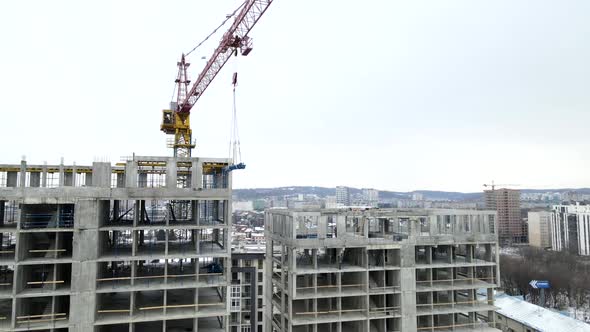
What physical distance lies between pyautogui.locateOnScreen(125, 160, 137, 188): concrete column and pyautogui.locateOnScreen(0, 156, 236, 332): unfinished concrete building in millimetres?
63

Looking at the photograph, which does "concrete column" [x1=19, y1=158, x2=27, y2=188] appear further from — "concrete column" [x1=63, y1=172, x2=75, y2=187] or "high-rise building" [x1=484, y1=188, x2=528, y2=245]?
"high-rise building" [x1=484, y1=188, x2=528, y2=245]

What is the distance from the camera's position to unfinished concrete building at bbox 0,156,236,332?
25.0m

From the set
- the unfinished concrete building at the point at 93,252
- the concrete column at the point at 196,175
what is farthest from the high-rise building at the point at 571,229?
the concrete column at the point at 196,175

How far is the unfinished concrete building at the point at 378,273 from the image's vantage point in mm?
31031

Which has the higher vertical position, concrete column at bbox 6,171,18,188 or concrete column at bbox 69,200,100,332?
concrete column at bbox 6,171,18,188

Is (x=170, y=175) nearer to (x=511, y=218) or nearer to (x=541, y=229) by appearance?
(x=541, y=229)

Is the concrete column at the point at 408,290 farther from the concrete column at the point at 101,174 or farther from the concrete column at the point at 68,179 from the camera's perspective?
the concrete column at the point at 68,179

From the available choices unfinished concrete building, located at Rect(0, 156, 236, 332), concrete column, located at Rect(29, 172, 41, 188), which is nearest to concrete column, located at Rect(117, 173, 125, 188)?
unfinished concrete building, located at Rect(0, 156, 236, 332)

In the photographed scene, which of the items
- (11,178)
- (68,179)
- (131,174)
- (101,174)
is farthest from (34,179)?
(131,174)

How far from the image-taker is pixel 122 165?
2911cm

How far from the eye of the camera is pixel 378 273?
3331 centimetres

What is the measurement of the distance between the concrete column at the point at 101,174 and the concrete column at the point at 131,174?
1.14 metres

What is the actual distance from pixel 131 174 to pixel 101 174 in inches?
74.7

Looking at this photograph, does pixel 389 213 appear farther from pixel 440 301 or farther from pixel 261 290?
pixel 261 290
